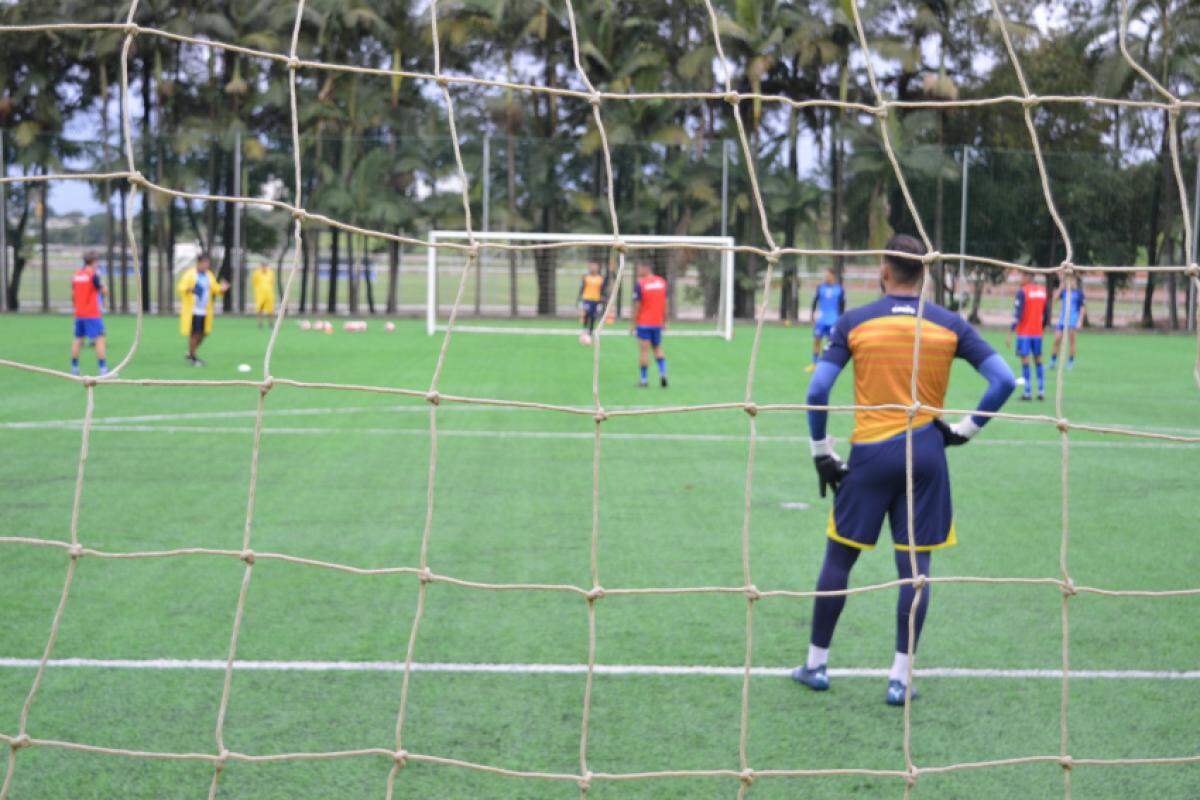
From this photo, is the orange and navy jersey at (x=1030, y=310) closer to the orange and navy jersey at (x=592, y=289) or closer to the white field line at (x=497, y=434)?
the white field line at (x=497, y=434)

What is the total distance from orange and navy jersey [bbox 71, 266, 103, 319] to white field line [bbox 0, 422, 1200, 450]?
4.31 meters

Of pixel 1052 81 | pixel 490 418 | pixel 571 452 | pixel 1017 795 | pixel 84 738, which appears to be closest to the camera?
pixel 1017 795

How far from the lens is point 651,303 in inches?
620

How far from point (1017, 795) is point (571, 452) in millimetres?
7042

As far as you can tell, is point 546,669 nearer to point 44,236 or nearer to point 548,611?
point 548,611

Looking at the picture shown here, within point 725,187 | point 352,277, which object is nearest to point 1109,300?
point 725,187

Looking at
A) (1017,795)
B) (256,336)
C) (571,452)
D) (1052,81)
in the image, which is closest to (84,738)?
(1017,795)

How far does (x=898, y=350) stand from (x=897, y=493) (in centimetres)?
56

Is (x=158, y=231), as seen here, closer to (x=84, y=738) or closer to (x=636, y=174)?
(x=636, y=174)

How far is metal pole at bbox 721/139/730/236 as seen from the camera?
116 feet

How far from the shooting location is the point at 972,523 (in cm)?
816

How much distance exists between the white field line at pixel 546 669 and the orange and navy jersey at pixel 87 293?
11.7 m

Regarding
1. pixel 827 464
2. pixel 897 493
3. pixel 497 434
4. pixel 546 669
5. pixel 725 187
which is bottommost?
pixel 546 669

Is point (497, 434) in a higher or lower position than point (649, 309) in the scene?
lower
